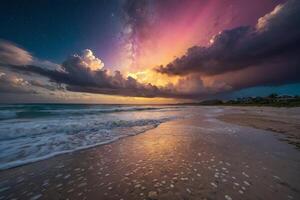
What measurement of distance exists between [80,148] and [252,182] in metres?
7.53

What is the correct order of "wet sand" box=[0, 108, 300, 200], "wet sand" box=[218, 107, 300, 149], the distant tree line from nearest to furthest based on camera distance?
1. "wet sand" box=[0, 108, 300, 200]
2. "wet sand" box=[218, 107, 300, 149]
3. the distant tree line

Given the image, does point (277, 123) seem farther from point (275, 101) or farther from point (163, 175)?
point (275, 101)

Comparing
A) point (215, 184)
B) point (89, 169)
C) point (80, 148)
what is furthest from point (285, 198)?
point (80, 148)

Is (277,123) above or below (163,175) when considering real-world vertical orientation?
below

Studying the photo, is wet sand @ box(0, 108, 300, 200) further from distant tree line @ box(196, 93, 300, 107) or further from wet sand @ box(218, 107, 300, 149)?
distant tree line @ box(196, 93, 300, 107)

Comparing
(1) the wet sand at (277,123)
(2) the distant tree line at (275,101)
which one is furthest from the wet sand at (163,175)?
(2) the distant tree line at (275,101)

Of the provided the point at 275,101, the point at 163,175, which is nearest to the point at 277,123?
the point at 163,175

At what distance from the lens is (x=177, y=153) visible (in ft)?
21.7

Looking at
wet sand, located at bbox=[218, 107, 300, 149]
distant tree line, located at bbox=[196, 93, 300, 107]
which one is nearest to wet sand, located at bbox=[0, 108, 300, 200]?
wet sand, located at bbox=[218, 107, 300, 149]

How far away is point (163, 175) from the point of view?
182 inches

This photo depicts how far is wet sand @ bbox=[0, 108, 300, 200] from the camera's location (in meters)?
3.67

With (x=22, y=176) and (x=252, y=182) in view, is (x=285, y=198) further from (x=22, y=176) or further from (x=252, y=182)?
(x=22, y=176)

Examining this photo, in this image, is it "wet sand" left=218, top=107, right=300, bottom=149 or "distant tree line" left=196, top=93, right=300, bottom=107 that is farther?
"distant tree line" left=196, top=93, right=300, bottom=107

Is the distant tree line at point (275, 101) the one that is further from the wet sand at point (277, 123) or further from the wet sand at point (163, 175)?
the wet sand at point (163, 175)
